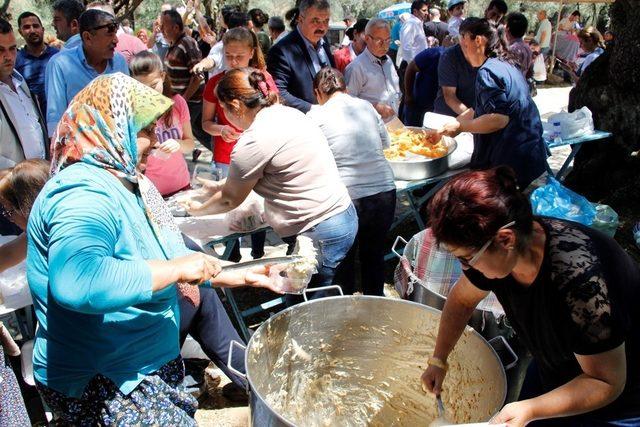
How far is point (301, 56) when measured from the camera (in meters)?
4.27

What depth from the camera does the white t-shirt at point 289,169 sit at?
257 cm

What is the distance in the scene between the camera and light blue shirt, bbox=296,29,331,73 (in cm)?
432

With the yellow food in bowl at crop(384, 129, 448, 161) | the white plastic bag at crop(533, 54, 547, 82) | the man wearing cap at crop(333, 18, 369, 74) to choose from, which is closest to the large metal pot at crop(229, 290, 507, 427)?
the yellow food in bowl at crop(384, 129, 448, 161)

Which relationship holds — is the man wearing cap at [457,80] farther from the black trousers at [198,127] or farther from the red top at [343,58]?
the red top at [343,58]

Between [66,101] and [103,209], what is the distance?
2499 millimetres

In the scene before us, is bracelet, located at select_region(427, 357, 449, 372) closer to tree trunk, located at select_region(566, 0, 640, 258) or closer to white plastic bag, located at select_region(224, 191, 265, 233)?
white plastic bag, located at select_region(224, 191, 265, 233)

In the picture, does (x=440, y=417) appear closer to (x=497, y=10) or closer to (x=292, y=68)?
(x=292, y=68)

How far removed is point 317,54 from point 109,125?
9.90ft

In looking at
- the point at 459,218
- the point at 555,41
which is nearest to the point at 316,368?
the point at 459,218

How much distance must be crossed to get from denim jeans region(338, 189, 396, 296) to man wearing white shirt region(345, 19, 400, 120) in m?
1.63

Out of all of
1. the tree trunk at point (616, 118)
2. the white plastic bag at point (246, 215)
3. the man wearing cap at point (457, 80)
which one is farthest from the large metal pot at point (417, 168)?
the tree trunk at point (616, 118)

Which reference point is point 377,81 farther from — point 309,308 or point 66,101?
point 309,308

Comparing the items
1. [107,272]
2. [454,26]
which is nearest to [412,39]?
[454,26]

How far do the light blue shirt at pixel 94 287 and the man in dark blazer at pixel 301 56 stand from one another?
264 centimetres
